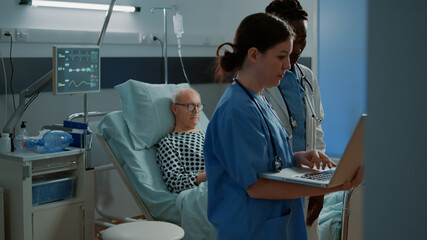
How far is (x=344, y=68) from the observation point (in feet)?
14.4

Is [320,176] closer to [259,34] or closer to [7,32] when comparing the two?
[259,34]

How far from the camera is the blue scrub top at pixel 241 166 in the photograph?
1.54 metres

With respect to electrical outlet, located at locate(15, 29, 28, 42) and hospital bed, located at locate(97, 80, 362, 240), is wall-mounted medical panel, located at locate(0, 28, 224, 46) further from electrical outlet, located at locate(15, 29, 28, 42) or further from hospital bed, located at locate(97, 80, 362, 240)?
hospital bed, located at locate(97, 80, 362, 240)

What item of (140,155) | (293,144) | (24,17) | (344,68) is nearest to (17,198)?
(140,155)

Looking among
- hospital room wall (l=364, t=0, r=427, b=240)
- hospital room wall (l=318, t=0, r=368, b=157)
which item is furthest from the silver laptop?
hospital room wall (l=318, t=0, r=368, b=157)

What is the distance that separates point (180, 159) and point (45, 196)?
826mm

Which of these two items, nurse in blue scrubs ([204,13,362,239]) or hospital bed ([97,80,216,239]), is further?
Answer: hospital bed ([97,80,216,239])

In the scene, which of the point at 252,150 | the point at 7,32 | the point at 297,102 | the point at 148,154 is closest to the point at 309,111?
the point at 297,102

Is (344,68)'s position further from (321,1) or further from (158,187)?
(158,187)

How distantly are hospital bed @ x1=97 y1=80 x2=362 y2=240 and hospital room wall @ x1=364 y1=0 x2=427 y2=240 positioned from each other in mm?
2378

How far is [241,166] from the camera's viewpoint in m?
1.53

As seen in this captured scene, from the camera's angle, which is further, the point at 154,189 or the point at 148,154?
the point at 148,154

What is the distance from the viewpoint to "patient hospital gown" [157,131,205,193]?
3277 millimetres

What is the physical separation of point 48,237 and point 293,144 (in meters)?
1.69
